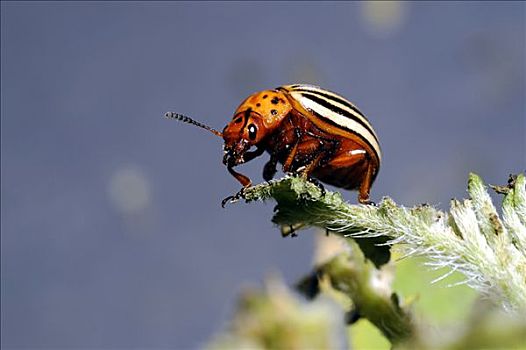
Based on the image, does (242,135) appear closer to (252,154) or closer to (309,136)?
(252,154)

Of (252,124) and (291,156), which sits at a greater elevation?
(252,124)

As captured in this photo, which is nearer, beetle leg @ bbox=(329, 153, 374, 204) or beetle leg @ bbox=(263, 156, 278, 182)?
beetle leg @ bbox=(329, 153, 374, 204)

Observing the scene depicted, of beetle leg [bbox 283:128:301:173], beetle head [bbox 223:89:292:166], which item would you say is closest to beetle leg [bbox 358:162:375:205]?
beetle leg [bbox 283:128:301:173]

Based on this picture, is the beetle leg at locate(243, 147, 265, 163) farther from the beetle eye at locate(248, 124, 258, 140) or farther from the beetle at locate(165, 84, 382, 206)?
the beetle eye at locate(248, 124, 258, 140)

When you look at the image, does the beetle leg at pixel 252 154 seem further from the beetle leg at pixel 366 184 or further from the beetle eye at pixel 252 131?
the beetle leg at pixel 366 184

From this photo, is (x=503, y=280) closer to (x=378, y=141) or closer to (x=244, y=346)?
(x=378, y=141)

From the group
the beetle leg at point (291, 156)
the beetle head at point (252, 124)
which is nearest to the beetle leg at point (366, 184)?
the beetle leg at point (291, 156)

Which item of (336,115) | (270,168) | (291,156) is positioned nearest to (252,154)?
(270,168)

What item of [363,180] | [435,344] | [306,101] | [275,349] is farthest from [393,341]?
[275,349]
